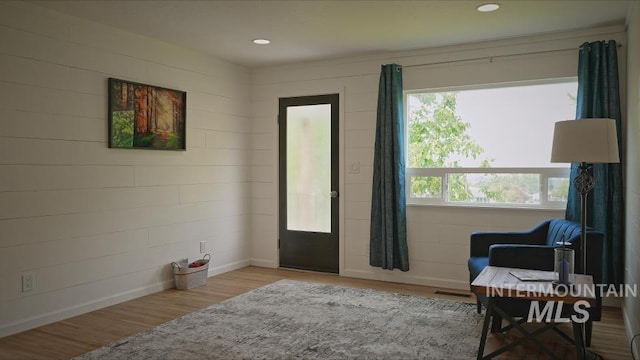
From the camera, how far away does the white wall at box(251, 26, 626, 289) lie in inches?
189

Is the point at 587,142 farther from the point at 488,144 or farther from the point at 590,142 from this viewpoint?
the point at 488,144

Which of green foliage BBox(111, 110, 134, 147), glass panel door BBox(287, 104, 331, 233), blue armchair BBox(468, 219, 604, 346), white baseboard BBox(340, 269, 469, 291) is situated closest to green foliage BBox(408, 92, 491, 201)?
white baseboard BBox(340, 269, 469, 291)

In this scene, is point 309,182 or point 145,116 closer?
point 145,116

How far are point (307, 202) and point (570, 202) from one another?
2880 mm

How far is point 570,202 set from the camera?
14.6 ft

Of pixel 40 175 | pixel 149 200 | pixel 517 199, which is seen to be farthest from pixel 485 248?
pixel 40 175

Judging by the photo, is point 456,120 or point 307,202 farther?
point 307,202

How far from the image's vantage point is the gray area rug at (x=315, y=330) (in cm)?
328

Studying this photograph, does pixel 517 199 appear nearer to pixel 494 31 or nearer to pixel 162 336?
pixel 494 31

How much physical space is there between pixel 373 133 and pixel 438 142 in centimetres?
73

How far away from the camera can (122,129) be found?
455 cm

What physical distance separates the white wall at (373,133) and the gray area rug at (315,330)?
0.79 metres

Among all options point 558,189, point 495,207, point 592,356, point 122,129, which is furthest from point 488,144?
point 122,129

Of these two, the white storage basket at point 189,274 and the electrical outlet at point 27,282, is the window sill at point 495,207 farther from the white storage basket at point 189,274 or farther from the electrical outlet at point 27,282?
the electrical outlet at point 27,282
